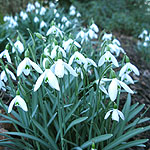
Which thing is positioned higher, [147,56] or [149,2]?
[149,2]

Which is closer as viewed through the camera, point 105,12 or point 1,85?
point 1,85

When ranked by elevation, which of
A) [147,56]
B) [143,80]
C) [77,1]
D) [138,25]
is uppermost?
[77,1]

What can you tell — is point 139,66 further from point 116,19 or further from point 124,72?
point 116,19

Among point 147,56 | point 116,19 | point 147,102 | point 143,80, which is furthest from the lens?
point 116,19

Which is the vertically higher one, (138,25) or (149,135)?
(138,25)

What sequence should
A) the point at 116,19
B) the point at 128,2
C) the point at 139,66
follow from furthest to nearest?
the point at 128,2
the point at 116,19
the point at 139,66

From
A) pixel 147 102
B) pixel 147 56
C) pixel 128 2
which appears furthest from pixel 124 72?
pixel 128 2

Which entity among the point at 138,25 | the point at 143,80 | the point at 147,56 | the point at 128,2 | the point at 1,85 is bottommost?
the point at 143,80

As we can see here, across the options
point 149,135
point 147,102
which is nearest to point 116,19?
point 147,102

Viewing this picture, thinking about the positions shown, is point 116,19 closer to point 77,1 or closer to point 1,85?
point 77,1
